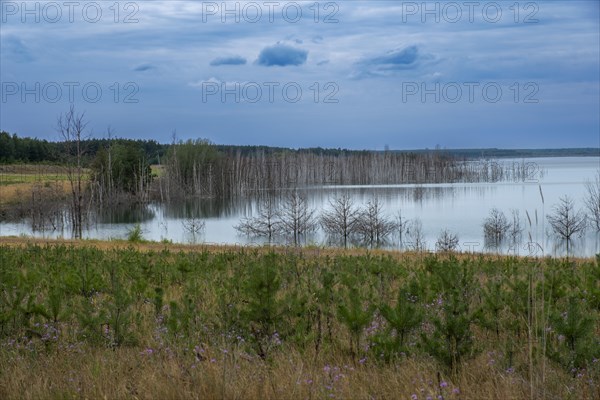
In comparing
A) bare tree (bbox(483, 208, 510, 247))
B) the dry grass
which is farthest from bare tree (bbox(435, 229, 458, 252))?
the dry grass

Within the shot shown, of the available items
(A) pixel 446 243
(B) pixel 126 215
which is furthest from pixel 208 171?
(A) pixel 446 243

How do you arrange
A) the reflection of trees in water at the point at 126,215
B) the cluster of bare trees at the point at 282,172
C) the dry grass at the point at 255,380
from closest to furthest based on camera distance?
1. the dry grass at the point at 255,380
2. the reflection of trees in water at the point at 126,215
3. the cluster of bare trees at the point at 282,172

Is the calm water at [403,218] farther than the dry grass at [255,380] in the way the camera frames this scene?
Yes

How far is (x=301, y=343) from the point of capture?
6844 mm

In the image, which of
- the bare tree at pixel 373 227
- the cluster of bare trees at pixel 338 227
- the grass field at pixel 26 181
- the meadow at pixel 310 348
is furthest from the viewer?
the grass field at pixel 26 181

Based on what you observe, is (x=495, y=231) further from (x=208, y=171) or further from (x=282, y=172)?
(x=282, y=172)

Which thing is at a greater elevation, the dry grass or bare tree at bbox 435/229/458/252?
the dry grass

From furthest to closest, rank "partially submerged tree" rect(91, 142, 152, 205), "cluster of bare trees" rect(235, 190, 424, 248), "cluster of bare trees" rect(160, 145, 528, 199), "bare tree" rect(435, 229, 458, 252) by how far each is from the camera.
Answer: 1. "cluster of bare trees" rect(160, 145, 528, 199)
2. "partially submerged tree" rect(91, 142, 152, 205)
3. "cluster of bare trees" rect(235, 190, 424, 248)
4. "bare tree" rect(435, 229, 458, 252)

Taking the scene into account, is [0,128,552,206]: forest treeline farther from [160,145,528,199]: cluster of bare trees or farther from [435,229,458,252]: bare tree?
[435,229,458,252]: bare tree

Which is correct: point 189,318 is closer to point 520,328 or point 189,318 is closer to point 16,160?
point 520,328

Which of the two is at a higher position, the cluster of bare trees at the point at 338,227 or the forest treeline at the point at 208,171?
the forest treeline at the point at 208,171

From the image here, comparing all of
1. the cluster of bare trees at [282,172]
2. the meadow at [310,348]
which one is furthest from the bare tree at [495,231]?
the cluster of bare trees at [282,172]

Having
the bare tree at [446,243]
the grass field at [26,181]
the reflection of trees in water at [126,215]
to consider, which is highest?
the grass field at [26,181]

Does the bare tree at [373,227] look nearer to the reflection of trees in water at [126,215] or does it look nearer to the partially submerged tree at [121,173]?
the reflection of trees in water at [126,215]
